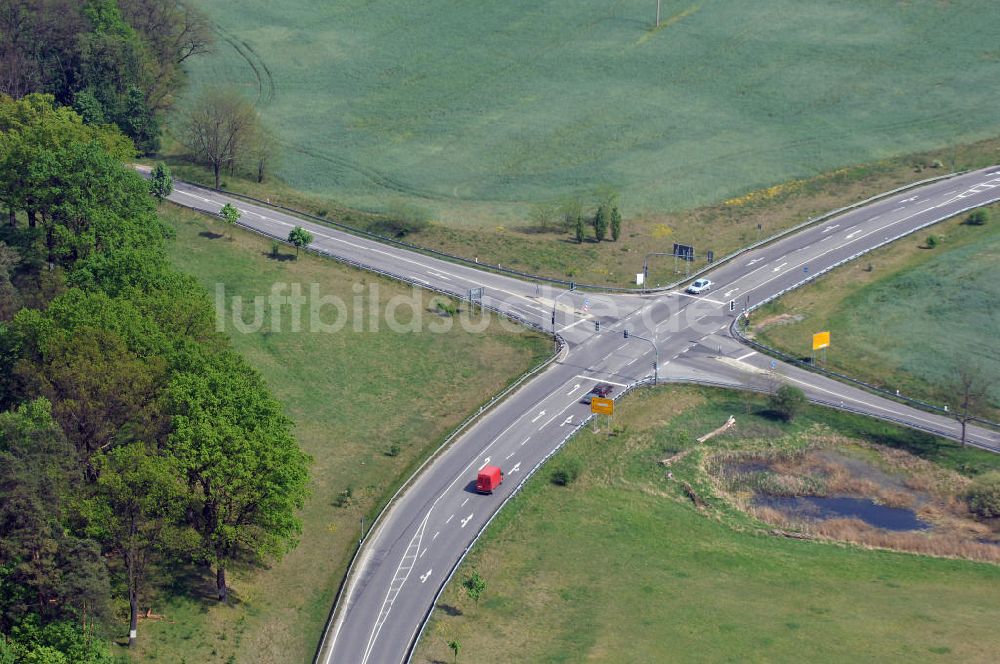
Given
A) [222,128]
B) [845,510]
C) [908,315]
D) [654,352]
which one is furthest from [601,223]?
[845,510]

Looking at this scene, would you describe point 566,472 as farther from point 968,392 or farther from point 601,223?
point 601,223

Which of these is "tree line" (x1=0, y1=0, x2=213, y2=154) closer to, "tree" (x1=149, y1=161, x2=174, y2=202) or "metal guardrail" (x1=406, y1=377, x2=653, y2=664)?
"tree" (x1=149, y1=161, x2=174, y2=202)

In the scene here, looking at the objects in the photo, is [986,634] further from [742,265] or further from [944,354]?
[742,265]

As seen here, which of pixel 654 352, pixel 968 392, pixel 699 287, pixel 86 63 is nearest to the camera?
pixel 968 392

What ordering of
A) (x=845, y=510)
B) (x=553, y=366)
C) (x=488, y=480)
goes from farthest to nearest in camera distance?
1. (x=553, y=366)
2. (x=845, y=510)
3. (x=488, y=480)

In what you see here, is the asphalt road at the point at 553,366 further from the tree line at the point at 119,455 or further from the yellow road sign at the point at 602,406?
the tree line at the point at 119,455

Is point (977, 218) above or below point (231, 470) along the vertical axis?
above

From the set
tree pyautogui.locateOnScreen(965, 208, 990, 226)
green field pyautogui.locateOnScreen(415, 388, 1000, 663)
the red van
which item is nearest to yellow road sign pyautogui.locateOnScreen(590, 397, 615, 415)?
green field pyautogui.locateOnScreen(415, 388, 1000, 663)
